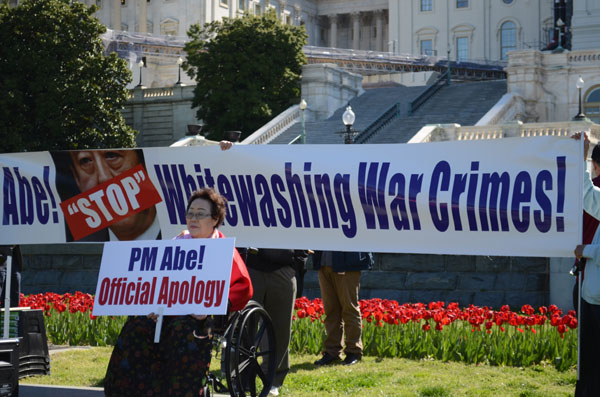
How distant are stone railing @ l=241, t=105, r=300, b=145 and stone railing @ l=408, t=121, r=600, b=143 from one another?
23.7ft

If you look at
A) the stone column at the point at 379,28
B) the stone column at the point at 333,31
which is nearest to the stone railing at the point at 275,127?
the stone column at the point at 379,28

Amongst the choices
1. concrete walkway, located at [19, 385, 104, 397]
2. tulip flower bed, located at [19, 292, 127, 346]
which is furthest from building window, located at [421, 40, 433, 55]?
concrete walkway, located at [19, 385, 104, 397]

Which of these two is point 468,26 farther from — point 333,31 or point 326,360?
point 326,360

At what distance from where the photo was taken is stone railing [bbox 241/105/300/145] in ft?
120

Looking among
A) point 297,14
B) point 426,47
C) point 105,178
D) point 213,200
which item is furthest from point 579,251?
point 297,14

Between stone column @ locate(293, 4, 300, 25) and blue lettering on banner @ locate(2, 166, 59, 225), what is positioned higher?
stone column @ locate(293, 4, 300, 25)

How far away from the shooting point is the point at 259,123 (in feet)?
137

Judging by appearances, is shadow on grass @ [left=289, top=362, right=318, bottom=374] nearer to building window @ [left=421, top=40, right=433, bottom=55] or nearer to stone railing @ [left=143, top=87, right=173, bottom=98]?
stone railing @ [left=143, top=87, right=173, bottom=98]

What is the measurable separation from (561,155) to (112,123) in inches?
1193

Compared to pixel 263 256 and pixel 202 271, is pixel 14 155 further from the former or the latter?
pixel 202 271

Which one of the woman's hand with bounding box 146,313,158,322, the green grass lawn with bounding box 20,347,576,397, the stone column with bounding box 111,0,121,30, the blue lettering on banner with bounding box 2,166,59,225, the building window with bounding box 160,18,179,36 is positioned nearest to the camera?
the woman's hand with bounding box 146,313,158,322

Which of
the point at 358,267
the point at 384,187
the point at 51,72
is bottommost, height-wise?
the point at 358,267

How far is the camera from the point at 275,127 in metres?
38.4

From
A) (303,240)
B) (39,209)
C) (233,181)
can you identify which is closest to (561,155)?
(303,240)
